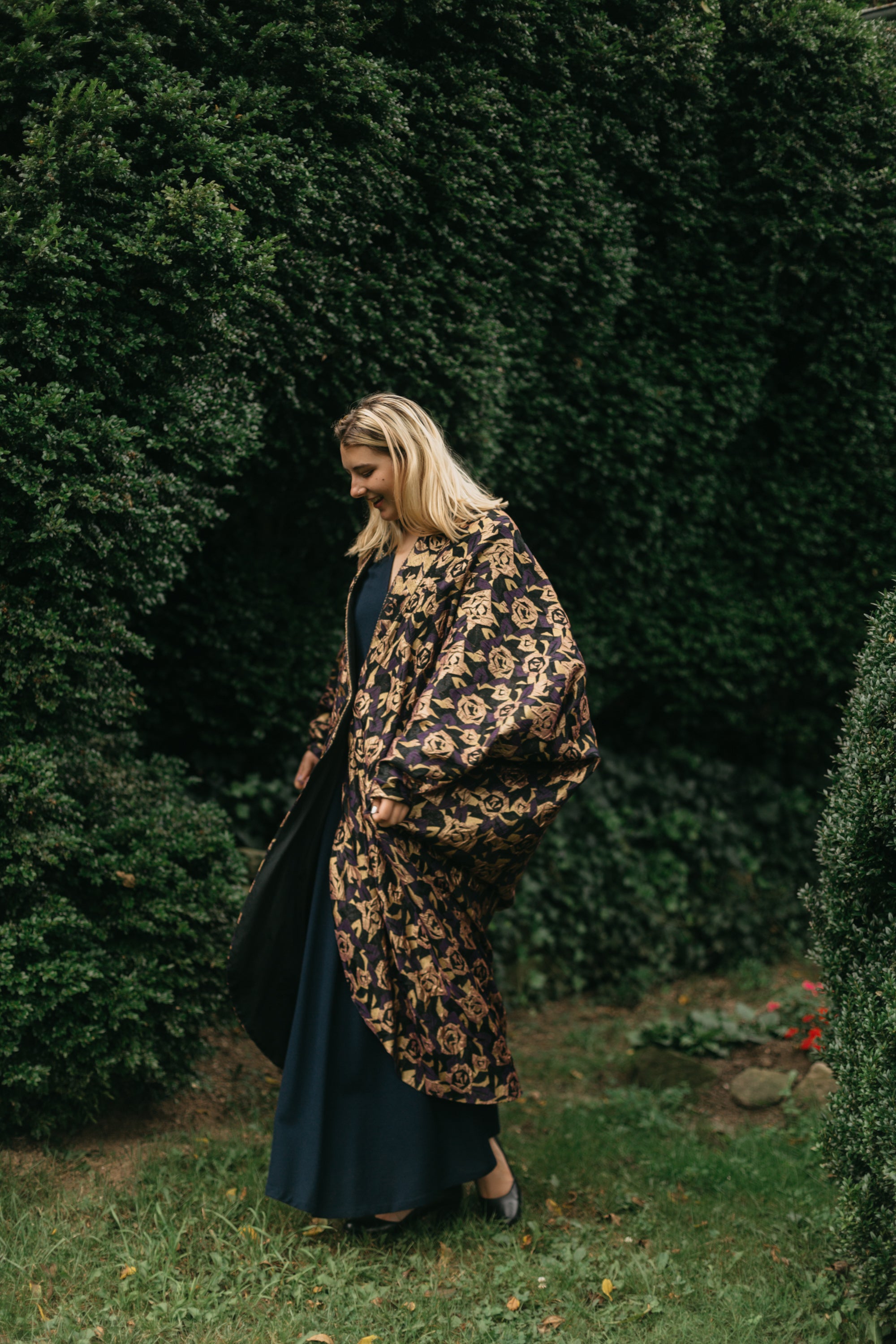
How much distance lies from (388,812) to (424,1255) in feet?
4.15

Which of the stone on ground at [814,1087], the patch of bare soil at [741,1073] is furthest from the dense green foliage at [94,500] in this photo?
the stone on ground at [814,1087]

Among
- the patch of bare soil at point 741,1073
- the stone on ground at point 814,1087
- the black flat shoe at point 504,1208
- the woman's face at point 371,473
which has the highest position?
the woman's face at point 371,473

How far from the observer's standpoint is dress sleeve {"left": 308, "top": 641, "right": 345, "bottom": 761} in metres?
3.07

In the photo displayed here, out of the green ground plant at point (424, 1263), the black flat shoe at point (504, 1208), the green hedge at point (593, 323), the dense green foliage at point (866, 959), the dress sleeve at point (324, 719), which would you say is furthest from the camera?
the green hedge at point (593, 323)

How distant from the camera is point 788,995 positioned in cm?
492

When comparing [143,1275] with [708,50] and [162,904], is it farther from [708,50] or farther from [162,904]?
[708,50]

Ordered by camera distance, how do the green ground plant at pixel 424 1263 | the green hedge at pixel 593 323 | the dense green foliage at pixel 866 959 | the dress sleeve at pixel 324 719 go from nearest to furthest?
the dense green foliage at pixel 866 959
the green ground plant at pixel 424 1263
the dress sleeve at pixel 324 719
the green hedge at pixel 593 323

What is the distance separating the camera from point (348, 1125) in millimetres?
2732

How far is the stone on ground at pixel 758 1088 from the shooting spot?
406 cm

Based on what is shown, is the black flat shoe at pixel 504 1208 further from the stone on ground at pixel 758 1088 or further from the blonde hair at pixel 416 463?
the blonde hair at pixel 416 463

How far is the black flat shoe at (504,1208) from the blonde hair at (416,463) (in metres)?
1.88

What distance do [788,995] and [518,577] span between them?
319 centimetres

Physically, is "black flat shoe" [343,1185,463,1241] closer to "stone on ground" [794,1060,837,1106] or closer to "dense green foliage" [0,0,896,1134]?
"dense green foliage" [0,0,896,1134]

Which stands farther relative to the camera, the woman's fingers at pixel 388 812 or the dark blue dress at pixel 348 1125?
the dark blue dress at pixel 348 1125
